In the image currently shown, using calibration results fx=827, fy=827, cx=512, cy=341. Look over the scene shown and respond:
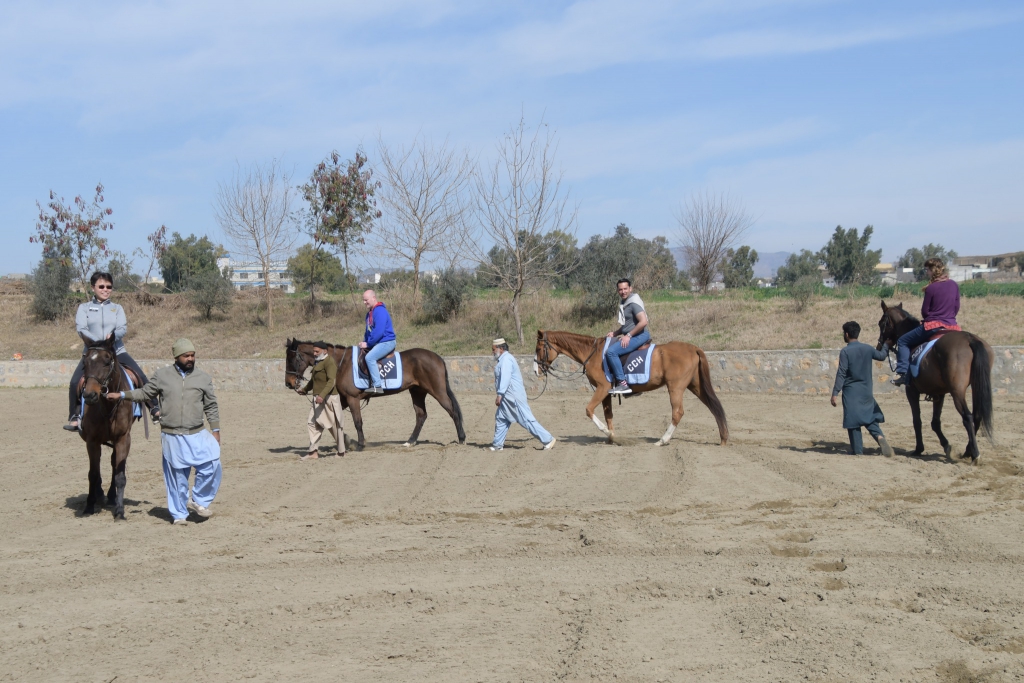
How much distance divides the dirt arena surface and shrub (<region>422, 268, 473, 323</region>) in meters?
19.2

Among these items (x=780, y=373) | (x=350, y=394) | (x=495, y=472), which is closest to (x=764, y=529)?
(x=495, y=472)

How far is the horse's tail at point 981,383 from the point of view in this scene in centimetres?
977

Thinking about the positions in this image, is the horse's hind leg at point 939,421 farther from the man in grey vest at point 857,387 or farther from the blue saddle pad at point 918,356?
the man in grey vest at point 857,387

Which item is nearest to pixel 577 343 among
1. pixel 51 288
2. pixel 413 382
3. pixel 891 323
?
pixel 413 382

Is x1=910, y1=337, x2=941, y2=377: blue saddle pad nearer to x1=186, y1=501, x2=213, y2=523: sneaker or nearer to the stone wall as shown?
the stone wall

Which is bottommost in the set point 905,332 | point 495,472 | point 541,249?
point 495,472

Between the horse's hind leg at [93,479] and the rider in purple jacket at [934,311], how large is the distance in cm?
958

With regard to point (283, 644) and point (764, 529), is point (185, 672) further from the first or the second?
point (764, 529)

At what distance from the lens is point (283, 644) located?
5.00m

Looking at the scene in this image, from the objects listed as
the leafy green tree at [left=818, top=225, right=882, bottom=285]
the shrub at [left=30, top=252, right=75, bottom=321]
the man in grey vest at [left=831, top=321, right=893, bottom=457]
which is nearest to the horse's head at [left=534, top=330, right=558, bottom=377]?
the man in grey vest at [left=831, top=321, right=893, bottom=457]

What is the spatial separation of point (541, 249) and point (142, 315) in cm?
2160

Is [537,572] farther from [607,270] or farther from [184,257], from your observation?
[184,257]

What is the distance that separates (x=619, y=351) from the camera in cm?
1235

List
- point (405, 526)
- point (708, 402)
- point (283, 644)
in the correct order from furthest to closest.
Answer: point (708, 402) → point (405, 526) → point (283, 644)
